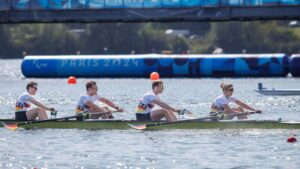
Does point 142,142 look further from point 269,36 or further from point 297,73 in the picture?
Result: point 269,36

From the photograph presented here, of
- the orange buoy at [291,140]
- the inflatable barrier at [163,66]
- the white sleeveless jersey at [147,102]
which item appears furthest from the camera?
the inflatable barrier at [163,66]

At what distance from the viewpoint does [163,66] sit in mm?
95250

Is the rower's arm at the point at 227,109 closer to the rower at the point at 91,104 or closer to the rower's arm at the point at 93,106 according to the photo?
the rower at the point at 91,104

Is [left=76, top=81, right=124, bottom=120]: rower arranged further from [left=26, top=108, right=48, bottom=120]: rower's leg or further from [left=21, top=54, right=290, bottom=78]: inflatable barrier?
[left=21, top=54, right=290, bottom=78]: inflatable barrier

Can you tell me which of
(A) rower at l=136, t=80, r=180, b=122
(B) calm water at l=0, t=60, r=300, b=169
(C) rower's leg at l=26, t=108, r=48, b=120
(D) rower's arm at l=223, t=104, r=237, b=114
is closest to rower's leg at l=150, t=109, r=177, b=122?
(A) rower at l=136, t=80, r=180, b=122

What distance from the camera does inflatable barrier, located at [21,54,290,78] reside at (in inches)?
3654

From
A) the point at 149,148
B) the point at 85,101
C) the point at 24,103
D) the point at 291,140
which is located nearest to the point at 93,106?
the point at 85,101

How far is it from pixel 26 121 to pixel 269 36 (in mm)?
110862

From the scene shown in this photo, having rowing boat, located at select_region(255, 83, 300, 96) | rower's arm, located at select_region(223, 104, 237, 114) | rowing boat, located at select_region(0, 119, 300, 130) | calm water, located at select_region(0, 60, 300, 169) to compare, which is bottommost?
calm water, located at select_region(0, 60, 300, 169)

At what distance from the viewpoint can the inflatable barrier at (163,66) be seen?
92.8m

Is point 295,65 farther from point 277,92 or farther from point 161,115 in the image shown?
point 161,115

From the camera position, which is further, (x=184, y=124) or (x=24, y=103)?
(x=24, y=103)

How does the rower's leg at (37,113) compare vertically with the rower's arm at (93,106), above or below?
below

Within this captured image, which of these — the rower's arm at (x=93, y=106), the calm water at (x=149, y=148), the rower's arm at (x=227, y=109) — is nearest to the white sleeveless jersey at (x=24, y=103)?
the calm water at (x=149, y=148)
